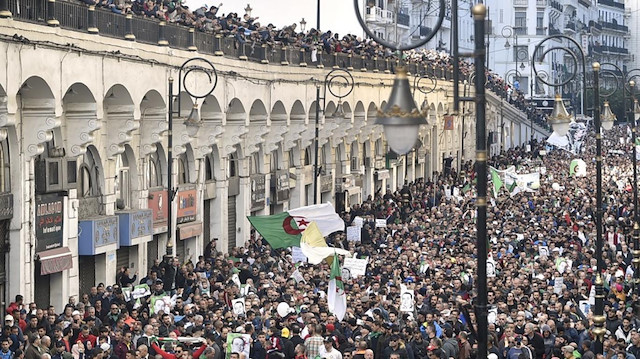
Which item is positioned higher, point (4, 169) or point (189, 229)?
point (4, 169)

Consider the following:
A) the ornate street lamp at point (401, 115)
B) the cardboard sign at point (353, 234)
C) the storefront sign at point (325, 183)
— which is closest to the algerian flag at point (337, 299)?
the ornate street lamp at point (401, 115)

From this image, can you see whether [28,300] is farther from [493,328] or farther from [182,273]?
[493,328]

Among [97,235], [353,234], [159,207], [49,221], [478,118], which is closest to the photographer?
[478,118]

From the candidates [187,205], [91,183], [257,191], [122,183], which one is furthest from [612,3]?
[91,183]

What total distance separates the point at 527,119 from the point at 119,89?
79.2 m

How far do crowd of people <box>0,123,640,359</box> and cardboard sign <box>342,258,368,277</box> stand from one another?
0.41 meters

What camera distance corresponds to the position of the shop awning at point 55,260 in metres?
30.2

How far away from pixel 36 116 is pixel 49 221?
2360mm

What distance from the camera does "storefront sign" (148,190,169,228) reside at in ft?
124

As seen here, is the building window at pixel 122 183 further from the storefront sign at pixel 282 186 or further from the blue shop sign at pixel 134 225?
the storefront sign at pixel 282 186

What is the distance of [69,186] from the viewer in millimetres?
32531

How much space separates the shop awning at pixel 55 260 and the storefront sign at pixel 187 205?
8520 mm

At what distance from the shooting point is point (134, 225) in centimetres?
3566

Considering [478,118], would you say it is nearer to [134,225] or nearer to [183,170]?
[134,225]
